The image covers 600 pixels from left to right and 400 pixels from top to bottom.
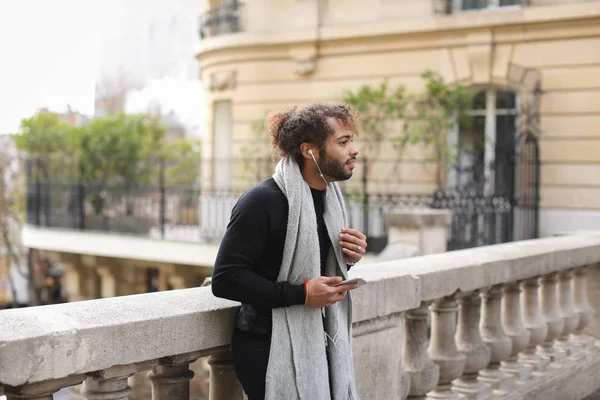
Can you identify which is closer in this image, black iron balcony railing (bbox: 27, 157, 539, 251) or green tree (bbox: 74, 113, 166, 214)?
black iron balcony railing (bbox: 27, 157, 539, 251)

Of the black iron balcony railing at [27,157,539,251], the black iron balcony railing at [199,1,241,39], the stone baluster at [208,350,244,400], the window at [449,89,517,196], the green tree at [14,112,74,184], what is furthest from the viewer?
the green tree at [14,112,74,184]

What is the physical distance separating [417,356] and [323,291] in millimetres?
1596

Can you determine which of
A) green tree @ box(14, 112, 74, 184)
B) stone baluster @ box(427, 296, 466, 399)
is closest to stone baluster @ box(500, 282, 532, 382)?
stone baluster @ box(427, 296, 466, 399)

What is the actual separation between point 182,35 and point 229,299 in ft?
230

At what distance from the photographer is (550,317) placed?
6.07 meters

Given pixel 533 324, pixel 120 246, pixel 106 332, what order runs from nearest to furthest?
pixel 106 332 < pixel 533 324 < pixel 120 246

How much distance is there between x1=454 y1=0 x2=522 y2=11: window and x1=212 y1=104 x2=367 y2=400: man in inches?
615

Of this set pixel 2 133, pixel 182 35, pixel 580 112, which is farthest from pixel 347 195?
pixel 182 35

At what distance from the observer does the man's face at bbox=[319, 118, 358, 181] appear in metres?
3.26

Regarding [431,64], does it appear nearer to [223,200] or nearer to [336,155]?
[223,200]

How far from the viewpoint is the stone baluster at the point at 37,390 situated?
261cm

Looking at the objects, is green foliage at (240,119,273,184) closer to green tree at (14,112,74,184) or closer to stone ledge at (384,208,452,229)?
stone ledge at (384,208,452,229)

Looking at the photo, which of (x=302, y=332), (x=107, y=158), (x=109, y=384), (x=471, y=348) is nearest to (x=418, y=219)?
(x=471, y=348)

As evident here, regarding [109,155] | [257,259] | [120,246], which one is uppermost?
[109,155]
